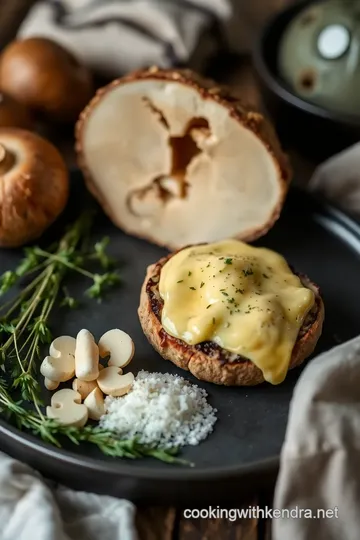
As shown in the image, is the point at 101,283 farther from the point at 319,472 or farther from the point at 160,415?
the point at 319,472

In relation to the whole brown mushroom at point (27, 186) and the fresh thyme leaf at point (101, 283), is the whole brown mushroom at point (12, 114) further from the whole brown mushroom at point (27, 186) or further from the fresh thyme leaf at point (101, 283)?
the fresh thyme leaf at point (101, 283)

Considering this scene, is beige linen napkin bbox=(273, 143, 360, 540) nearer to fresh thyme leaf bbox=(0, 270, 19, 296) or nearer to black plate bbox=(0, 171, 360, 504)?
black plate bbox=(0, 171, 360, 504)

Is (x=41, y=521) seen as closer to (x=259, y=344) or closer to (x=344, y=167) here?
(x=259, y=344)

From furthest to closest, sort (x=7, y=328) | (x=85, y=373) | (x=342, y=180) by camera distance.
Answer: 1. (x=342, y=180)
2. (x=7, y=328)
3. (x=85, y=373)

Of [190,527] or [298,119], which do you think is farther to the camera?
[298,119]

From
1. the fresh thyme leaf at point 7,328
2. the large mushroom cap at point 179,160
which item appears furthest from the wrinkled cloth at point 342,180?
the fresh thyme leaf at point 7,328

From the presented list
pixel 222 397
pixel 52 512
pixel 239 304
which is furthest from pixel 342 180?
pixel 52 512
